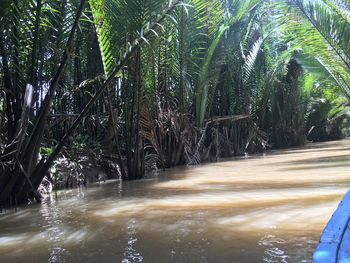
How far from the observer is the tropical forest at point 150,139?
340cm

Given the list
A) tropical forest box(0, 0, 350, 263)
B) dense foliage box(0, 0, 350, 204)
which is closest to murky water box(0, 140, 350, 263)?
tropical forest box(0, 0, 350, 263)

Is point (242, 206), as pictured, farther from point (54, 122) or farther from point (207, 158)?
point (207, 158)

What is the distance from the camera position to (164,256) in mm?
2996

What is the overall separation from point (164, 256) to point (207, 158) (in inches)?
427

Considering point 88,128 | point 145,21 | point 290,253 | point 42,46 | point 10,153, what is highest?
Answer: point 145,21

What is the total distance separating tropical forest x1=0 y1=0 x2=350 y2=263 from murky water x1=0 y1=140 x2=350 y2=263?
0.7 inches

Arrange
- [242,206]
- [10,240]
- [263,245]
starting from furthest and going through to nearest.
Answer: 1. [242,206]
2. [10,240]
3. [263,245]

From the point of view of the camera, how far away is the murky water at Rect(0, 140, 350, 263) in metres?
3.06

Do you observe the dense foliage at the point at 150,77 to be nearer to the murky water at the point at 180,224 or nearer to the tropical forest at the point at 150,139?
the tropical forest at the point at 150,139

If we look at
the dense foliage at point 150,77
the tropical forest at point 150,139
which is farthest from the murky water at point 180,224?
the dense foliage at point 150,77

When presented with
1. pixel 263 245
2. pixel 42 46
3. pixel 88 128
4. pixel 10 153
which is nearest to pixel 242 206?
pixel 263 245

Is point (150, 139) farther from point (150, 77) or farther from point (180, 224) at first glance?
point (180, 224)

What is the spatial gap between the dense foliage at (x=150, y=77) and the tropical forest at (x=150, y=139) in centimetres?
3

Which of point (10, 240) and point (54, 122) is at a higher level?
point (54, 122)
